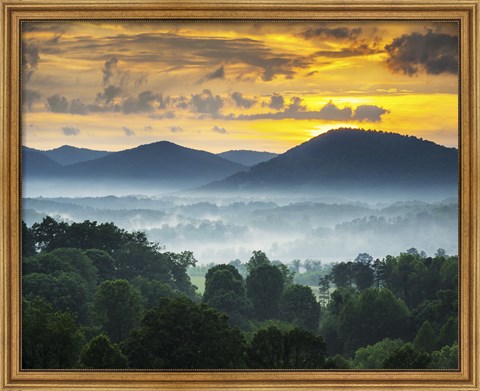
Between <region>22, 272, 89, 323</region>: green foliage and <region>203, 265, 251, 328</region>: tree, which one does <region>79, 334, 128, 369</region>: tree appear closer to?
<region>22, 272, 89, 323</region>: green foliage

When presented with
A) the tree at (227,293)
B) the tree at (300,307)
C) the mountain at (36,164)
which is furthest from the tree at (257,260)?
the mountain at (36,164)

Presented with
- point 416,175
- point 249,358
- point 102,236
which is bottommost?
point 249,358

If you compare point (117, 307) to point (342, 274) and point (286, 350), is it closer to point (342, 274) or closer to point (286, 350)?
point (286, 350)

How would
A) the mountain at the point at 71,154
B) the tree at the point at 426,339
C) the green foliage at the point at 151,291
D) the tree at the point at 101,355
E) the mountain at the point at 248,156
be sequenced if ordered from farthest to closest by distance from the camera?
the mountain at the point at 248,156, the green foliage at the point at 151,291, the mountain at the point at 71,154, the tree at the point at 426,339, the tree at the point at 101,355

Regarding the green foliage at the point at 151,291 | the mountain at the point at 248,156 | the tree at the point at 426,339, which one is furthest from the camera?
the mountain at the point at 248,156

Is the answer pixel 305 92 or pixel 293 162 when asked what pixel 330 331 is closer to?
pixel 293 162

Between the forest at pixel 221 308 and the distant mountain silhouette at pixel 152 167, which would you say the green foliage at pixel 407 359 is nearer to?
the forest at pixel 221 308

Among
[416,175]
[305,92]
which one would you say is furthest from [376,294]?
[305,92]
